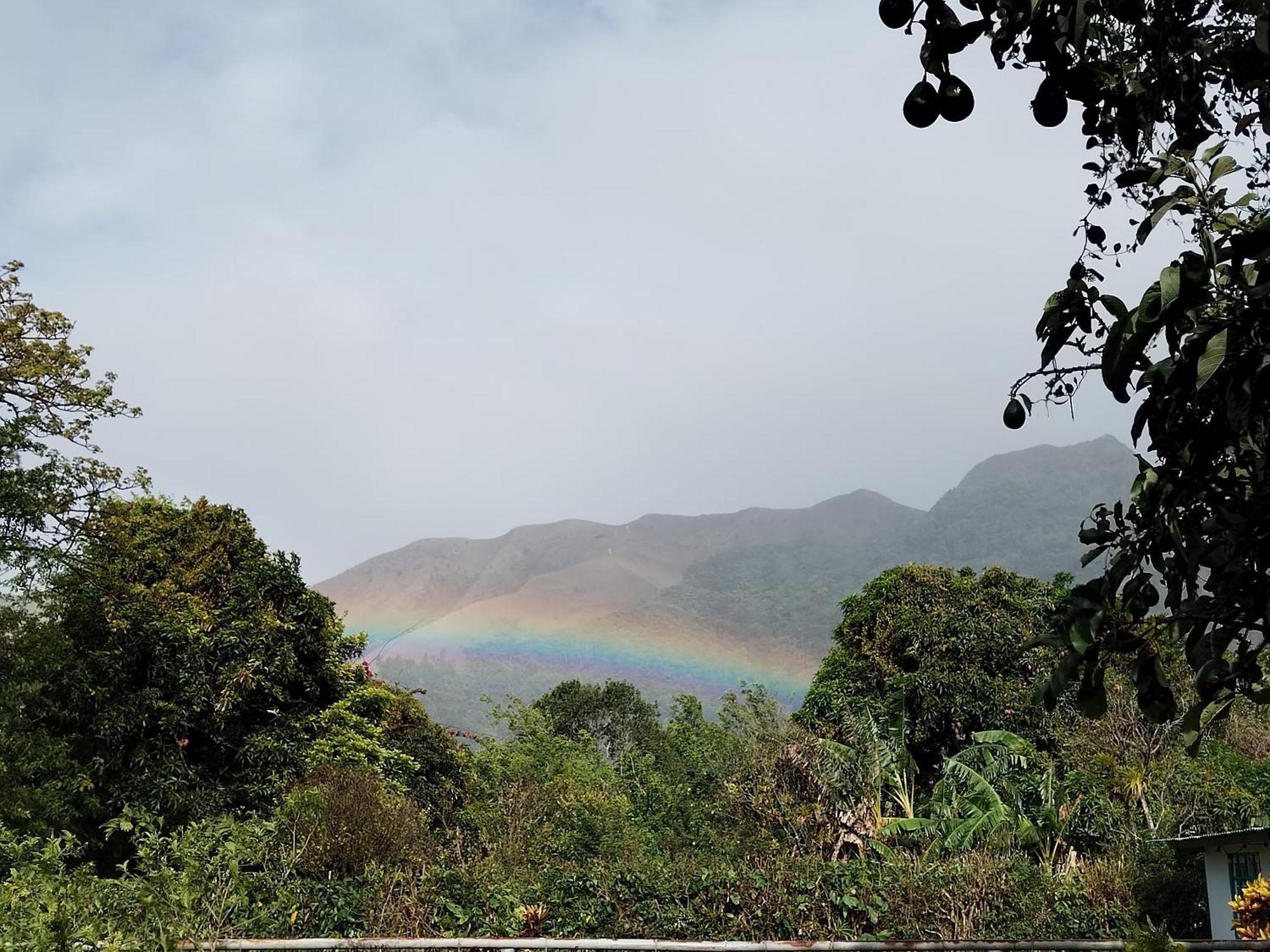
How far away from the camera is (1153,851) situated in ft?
39.3

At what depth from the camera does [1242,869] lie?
10336 mm

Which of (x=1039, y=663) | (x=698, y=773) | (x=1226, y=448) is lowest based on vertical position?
(x=698, y=773)

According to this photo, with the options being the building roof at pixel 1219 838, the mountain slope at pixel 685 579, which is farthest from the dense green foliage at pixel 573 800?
the mountain slope at pixel 685 579

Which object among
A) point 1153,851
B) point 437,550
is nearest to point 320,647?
point 1153,851

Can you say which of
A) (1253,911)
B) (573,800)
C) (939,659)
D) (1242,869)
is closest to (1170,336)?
(1253,911)

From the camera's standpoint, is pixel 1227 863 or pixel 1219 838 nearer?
pixel 1219 838

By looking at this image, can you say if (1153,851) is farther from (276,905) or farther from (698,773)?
(698,773)

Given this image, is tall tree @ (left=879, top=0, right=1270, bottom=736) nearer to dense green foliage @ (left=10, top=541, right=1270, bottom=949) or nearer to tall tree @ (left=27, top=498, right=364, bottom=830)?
dense green foliage @ (left=10, top=541, right=1270, bottom=949)

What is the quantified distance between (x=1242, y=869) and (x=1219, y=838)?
41 centimetres

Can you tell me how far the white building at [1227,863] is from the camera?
1008cm

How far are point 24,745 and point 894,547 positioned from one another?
11992cm

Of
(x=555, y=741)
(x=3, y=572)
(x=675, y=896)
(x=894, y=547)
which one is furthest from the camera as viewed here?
(x=894, y=547)

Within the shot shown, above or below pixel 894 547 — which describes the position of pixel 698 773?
below

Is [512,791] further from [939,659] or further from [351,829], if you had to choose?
[939,659]
